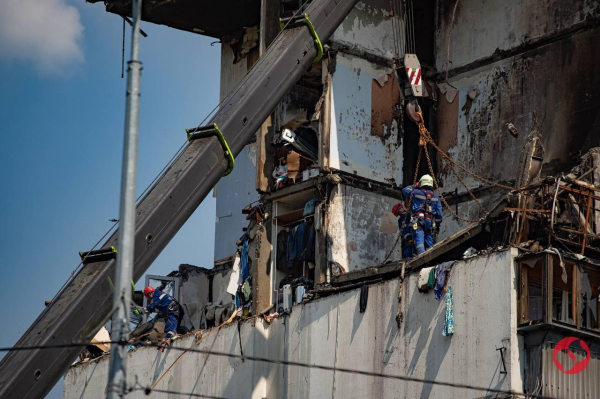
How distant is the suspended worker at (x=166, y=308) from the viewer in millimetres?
30938

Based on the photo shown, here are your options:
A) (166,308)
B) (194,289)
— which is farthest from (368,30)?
(194,289)

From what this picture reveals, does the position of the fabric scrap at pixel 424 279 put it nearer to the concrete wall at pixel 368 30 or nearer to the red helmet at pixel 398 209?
the red helmet at pixel 398 209

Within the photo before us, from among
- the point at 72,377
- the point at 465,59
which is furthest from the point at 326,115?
the point at 72,377

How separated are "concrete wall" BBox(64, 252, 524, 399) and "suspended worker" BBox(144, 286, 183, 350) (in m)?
0.73

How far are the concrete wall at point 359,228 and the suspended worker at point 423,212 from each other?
118 inches

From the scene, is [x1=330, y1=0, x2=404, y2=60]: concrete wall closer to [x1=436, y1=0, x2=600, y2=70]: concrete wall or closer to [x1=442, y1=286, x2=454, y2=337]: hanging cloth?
[x1=436, y1=0, x2=600, y2=70]: concrete wall

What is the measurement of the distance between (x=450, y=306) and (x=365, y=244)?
6.35m

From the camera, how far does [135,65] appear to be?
14.5m

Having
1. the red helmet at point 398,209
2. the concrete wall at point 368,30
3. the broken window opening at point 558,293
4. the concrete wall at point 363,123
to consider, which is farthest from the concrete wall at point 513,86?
the broken window opening at point 558,293

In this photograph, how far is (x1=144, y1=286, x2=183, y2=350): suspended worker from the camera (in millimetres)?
30938

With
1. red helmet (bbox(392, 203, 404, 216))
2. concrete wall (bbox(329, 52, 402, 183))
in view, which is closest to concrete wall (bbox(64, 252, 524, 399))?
red helmet (bbox(392, 203, 404, 216))

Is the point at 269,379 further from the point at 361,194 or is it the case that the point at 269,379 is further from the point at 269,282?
the point at 361,194

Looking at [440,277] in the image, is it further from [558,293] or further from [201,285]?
[201,285]

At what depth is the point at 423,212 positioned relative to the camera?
26594 millimetres
